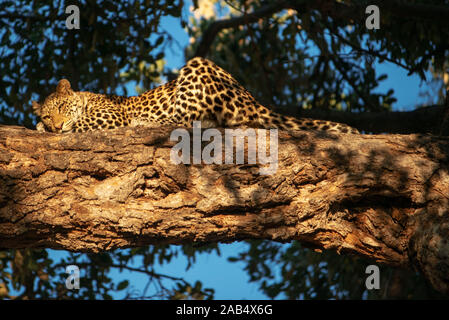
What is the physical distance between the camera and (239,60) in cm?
1320

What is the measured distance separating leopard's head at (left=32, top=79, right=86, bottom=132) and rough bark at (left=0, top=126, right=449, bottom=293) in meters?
2.82

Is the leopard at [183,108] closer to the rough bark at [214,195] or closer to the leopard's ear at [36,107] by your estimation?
the leopard's ear at [36,107]

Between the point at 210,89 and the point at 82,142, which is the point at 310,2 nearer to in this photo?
the point at 210,89

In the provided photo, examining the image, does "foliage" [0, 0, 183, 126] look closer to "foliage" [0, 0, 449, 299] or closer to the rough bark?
"foliage" [0, 0, 449, 299]

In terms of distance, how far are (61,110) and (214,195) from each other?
3975 millimetres

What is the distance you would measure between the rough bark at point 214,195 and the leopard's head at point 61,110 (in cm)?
282

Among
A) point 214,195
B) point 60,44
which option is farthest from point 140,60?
point 214,195

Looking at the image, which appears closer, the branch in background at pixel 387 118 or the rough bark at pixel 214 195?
the rough bark at pixel 214 195

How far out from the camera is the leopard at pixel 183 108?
6457mm

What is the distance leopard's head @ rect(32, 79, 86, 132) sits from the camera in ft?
25.6

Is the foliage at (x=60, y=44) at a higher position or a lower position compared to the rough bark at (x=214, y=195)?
higher

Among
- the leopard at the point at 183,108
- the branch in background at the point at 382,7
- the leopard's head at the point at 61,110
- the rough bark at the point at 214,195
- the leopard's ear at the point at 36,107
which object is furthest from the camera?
the leopard's ear at the point at 36,107

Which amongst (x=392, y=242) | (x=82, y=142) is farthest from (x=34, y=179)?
(x=392, y=242)

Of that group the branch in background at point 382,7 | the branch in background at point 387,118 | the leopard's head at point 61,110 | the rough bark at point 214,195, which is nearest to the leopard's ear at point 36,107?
the leopard's head at point 61,110
